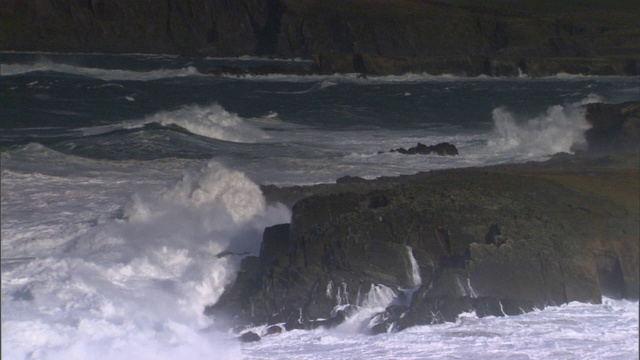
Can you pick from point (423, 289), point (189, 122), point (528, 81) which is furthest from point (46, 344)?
point (528, 81)

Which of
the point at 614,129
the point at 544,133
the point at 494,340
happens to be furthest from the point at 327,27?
the point at 494,340

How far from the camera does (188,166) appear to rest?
45.4 feet

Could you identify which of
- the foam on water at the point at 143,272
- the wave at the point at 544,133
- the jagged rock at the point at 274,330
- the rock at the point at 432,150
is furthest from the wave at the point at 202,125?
the jagged rock at the point at 274,330

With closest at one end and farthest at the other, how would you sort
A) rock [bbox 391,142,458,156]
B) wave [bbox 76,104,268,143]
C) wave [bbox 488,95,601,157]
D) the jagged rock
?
1. the jagged rock
2. rock [bbox 391,142,458,156]
3. wave [bbox 488,95,601,157]
4. wave [bbox 76,104,268,143]

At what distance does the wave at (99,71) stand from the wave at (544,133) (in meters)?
13.6

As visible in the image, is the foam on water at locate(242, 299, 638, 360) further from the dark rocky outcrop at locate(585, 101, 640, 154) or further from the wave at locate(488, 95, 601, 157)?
the wave at locate(488, 95, 601, 157)

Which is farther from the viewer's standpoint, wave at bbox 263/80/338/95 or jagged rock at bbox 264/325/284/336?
wave at bbox 263/80/338/95

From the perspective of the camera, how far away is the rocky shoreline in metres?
8.09

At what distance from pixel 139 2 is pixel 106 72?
13.4 m

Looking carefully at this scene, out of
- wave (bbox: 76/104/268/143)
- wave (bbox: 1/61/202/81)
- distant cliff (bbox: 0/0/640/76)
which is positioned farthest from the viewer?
distant cliff (bbox: 0/0/640/76)

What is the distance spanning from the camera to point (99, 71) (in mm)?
31125

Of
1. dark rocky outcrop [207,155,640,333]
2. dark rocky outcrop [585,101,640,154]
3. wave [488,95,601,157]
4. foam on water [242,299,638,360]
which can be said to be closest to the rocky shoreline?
dark rocky outcrop [207,155,640,333]

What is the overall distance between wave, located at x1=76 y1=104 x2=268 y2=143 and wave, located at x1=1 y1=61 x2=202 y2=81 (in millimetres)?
10299

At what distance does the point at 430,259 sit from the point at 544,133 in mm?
8224
